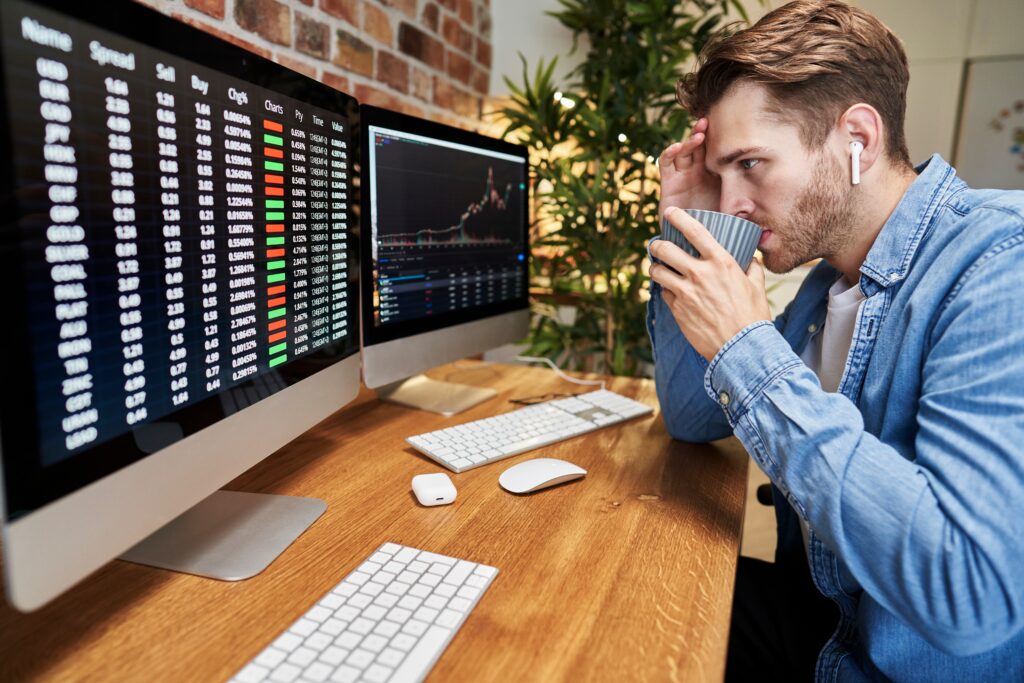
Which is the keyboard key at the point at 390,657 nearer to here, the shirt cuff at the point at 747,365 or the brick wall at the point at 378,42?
the shirt cuff at the point at 747,365

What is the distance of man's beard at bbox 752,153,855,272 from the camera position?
91cm

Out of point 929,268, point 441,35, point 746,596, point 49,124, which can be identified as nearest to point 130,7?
point 49,124

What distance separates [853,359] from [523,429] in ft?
1.65

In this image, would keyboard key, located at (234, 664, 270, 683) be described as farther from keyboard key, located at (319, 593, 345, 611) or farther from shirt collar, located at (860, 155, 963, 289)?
shirt collar, located at (860, 155, 963, 289)

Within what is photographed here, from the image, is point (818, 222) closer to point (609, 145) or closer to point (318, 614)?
point (318, 614)

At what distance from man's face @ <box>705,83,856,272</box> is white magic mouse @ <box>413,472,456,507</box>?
602mm

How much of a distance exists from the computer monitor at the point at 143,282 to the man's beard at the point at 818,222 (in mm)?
692

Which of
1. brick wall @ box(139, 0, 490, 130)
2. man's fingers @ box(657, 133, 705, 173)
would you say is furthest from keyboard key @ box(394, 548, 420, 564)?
man's fingers @ box(657, 133, 705, 173)

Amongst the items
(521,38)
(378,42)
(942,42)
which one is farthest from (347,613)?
(942,42)

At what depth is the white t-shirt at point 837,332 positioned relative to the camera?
1.00m

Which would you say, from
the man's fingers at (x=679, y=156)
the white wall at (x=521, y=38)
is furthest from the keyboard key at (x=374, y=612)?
the white wall at (x=521, y=38)

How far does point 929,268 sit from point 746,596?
631 millimetres

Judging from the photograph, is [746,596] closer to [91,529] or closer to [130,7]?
[91,529]

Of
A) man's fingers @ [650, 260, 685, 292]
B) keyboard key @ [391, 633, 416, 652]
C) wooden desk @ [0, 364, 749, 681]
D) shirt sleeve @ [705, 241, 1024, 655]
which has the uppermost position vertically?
man's fingers @ [650, 260, 685, 292]
